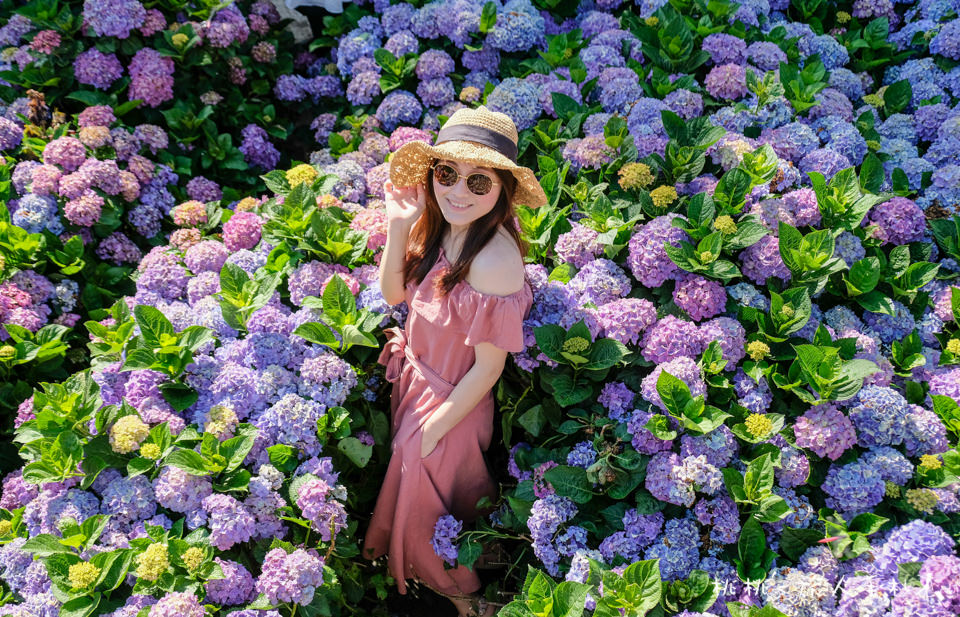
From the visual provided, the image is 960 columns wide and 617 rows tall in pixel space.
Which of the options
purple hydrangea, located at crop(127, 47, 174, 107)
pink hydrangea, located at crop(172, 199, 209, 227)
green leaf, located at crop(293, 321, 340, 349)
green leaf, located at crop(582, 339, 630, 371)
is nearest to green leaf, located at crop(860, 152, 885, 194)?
green leaf, located at crop(582, 339, 630, 371)

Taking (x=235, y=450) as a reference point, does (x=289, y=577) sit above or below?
below

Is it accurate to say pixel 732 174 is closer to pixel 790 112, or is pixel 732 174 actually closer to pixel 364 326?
pixel 790 112

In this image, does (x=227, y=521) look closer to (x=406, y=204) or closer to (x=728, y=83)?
(x=406, y=204)

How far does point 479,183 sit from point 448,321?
0.49 meters

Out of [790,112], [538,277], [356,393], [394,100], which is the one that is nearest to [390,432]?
[356,393]

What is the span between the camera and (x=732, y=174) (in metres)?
3.02

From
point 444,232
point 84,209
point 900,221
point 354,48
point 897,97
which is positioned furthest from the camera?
point 354,48

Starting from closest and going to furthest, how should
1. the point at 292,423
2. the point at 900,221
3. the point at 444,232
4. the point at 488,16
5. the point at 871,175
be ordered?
the point at 292,423, the point at 444,232, the point at 900,221, the point at 871,175, the point at 488,16

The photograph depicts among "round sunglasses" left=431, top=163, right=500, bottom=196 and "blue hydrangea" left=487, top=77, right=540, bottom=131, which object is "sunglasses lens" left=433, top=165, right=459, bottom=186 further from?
"blue hydrangea" left=487, top=77, right=540, bottom=131

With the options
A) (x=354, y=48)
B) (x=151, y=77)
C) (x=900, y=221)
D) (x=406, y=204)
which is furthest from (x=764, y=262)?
(x=151, y=77)

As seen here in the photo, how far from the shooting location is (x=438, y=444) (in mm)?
2723

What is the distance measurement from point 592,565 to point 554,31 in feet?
10.9

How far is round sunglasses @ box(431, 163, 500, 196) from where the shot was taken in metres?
2.38

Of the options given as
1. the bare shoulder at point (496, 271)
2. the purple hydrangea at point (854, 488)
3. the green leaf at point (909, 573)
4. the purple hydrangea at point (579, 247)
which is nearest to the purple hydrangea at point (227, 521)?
the bare shoulder at point (496, 271)
